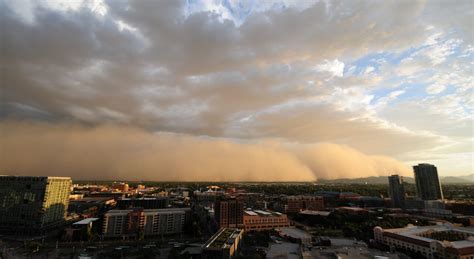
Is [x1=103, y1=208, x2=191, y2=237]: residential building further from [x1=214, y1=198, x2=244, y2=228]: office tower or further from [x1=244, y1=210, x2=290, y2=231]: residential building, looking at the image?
[x1=244, y1=210, x2=290, y2=231]: residential building

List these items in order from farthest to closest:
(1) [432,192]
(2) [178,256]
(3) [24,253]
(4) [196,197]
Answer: (4) [196,197], (1) [432,192], (3) [24,253], (2) [178,256]

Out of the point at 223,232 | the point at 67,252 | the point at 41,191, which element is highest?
the point at 41,191

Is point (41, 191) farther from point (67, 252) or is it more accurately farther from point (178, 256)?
point (178, 256)

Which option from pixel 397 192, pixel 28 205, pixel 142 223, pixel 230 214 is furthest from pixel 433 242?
pixel 28 205

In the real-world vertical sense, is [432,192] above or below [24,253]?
above

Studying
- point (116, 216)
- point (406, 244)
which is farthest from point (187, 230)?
point (406, 244)

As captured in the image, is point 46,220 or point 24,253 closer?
point 24,253
